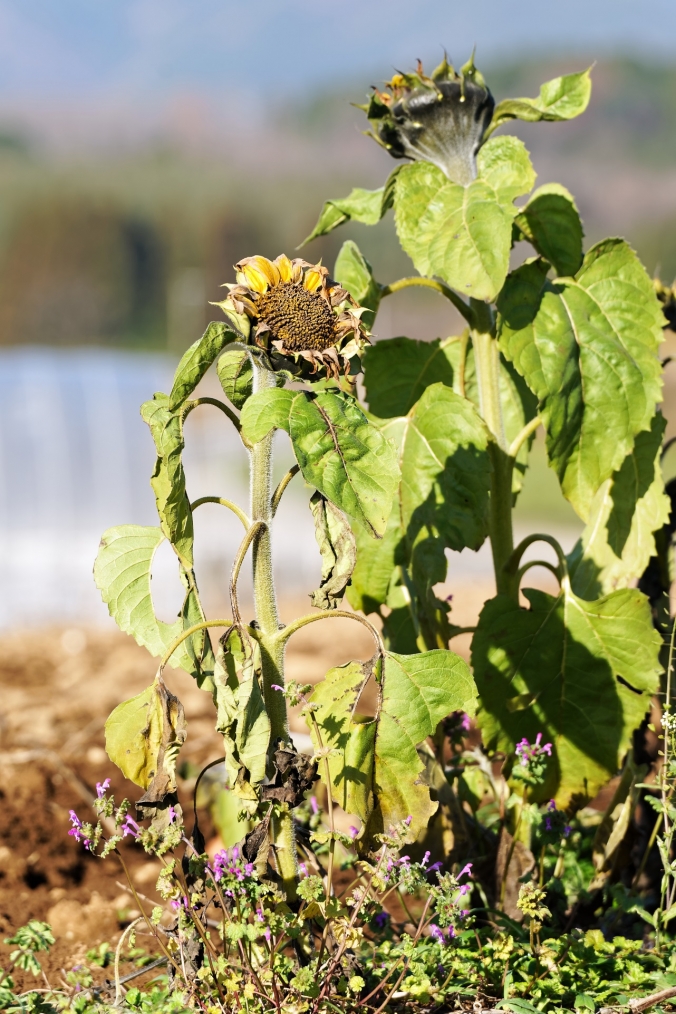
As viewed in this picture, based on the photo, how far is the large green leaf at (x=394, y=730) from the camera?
→ 1385 millimetres

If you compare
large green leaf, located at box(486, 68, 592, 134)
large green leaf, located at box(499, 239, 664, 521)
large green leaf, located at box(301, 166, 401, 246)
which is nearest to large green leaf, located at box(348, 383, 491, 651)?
large green leaf, located at box(499, 239, 664, 521)

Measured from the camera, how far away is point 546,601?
1759 millimetres

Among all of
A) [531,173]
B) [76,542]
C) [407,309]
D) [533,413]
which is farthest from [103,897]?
[407,309]

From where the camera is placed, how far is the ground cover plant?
1.32 meters

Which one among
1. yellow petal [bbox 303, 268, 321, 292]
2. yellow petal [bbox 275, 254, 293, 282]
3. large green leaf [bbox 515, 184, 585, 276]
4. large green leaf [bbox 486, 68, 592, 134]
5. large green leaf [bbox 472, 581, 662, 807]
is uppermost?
large green leaf [bbox 486, 68, 592, 134]

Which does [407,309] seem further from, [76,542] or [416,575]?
[416,575]

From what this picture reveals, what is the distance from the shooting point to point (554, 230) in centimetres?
175

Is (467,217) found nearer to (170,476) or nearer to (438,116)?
(438,116)

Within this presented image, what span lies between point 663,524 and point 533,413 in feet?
1.04

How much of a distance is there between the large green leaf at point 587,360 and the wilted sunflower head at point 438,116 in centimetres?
24

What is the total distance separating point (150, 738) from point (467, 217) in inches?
36.9

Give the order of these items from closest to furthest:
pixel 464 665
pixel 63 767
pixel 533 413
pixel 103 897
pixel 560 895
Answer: pixel 464 665
pixel 560 895
pixel 533 413
pixel 103 897
pixel 63 767

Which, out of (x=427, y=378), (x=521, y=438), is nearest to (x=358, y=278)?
(x=427, y=378)

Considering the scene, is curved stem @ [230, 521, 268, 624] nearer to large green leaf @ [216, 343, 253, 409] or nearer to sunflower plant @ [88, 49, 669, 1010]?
sunflower plant @ [88, 49, 669, 1010]
